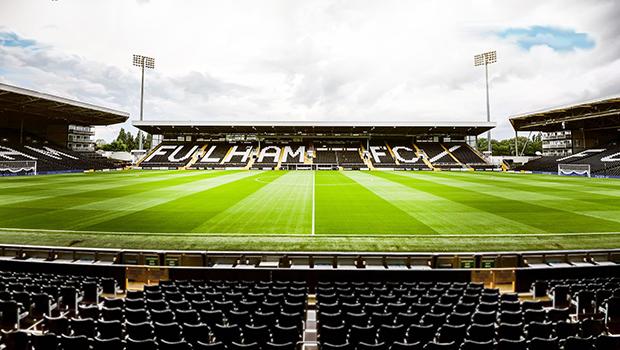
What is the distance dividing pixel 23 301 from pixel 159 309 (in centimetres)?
278

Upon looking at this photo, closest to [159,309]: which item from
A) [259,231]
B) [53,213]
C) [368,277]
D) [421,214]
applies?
[368,277]

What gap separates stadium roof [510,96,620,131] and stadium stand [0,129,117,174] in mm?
76777

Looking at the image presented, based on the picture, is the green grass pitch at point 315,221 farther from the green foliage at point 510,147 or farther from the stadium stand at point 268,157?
the green foliage at point 510,147

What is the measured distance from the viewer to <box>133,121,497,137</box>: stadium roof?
62.8m

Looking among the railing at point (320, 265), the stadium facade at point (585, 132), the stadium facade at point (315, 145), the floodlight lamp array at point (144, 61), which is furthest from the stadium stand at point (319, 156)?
the railing at point (320, 265)

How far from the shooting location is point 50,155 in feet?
169

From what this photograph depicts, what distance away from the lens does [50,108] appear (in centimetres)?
4650

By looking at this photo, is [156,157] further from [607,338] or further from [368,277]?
[607,338]

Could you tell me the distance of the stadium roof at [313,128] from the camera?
206 ft

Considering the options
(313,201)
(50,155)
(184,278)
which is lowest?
(184,278)

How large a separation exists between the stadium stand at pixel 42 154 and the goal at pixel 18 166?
1.38 meters

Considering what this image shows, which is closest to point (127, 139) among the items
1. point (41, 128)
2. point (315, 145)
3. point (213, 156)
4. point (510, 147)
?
point (41, 128)

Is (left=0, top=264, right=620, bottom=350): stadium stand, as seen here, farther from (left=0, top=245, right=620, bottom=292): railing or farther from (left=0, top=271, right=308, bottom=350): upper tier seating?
(left=0, top=245, right=620, bottom=292): railing

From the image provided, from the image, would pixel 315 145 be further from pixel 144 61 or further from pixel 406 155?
pixel 144 61
